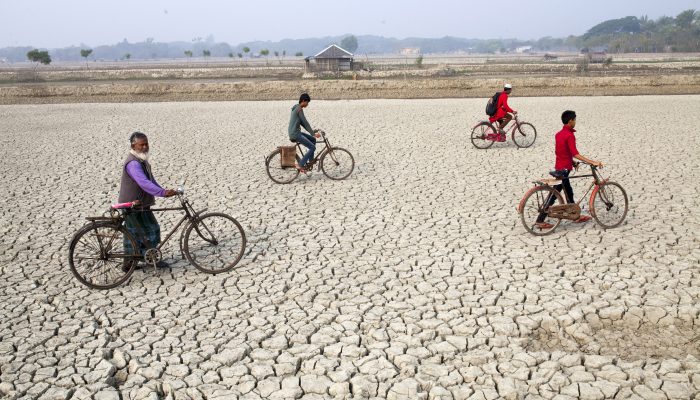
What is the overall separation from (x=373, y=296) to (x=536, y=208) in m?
3.37

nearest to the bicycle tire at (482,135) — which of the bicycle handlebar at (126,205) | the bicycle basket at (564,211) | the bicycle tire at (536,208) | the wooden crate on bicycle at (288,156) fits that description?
the wooden crate on bicycle at (288,156)

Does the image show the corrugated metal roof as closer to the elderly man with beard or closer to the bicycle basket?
the bicycle basket

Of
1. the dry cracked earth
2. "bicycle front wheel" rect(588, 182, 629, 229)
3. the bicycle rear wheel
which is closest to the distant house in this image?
the dry cracked earth

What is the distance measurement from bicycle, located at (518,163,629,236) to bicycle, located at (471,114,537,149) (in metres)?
5.50

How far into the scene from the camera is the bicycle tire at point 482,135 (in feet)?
44.2

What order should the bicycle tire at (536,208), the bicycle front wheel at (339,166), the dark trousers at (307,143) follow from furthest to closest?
the bicycle front wheel at (339,166)
the dark trousers at (307,143)
the bicycle tire at (536,208)

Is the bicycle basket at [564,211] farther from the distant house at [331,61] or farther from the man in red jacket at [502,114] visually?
the distant house at [331,61]

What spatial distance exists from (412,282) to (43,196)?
8229 mm

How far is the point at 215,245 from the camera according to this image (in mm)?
6715

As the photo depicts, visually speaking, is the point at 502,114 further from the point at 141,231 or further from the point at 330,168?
the point at 141,231

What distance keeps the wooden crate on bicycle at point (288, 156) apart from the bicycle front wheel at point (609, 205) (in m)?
5.76

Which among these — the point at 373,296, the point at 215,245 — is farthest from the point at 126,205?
the point at 373,296

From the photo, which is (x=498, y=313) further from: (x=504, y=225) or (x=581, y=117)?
(x=581, y=117)

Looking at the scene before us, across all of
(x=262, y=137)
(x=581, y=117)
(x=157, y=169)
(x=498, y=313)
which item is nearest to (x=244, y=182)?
(x=157, y=169)
